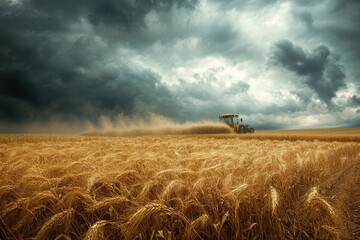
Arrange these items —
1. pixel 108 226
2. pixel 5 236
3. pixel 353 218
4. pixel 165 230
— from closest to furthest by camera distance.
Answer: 1. pixel 165 230
2. pixel 108 226
3. pixel 5 236
4. pixel 353 218

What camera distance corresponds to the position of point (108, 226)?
6.77 ft

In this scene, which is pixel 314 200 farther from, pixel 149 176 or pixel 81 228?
pixel 81 228

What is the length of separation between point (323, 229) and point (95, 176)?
2364 millimetres

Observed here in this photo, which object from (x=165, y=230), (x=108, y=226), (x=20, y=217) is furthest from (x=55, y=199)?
(x=165, y=230)

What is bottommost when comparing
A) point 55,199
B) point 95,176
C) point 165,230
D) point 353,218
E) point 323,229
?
point 353,218

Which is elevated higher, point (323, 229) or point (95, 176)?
point (95, 176)

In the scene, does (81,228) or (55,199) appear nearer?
(81,228)

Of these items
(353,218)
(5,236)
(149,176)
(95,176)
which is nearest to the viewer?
(5,236)

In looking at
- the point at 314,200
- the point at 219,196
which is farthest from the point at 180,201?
the point at 314,200

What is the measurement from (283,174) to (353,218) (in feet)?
3.06

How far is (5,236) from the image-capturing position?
2207mm

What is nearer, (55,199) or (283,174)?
(55,199)

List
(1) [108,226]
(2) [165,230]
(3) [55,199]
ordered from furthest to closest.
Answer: (3) [55,199]
(1) [108,226]
(2) [165,230]

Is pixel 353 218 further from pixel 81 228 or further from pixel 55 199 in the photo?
pixel 55 199
